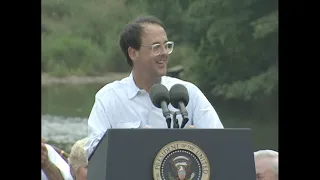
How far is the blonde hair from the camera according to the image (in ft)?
12.8

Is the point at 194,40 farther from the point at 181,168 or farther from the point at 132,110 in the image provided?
the point at 181,168

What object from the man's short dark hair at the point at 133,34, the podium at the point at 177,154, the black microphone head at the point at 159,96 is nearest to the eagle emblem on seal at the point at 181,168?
the podium at the point at 177,154

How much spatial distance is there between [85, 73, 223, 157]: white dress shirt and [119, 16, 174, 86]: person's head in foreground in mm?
86

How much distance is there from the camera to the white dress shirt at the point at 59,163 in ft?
13.1

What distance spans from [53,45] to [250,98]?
1.36 m

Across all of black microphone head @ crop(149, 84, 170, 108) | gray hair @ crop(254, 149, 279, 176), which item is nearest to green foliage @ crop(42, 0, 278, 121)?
gray hair @ crop(254, 149, 279, 176)

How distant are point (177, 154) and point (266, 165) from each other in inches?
54.6

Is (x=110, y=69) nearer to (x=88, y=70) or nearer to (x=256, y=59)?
(x=88, y=70)

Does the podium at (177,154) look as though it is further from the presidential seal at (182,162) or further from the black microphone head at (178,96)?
the black microphone head at (178,96)

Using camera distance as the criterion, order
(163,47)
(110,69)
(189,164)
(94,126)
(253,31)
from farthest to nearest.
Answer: (253,31) → (110,69) → (163,47) → (94,126) → (189,164)

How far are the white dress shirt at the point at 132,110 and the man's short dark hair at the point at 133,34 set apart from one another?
19 centimetres
